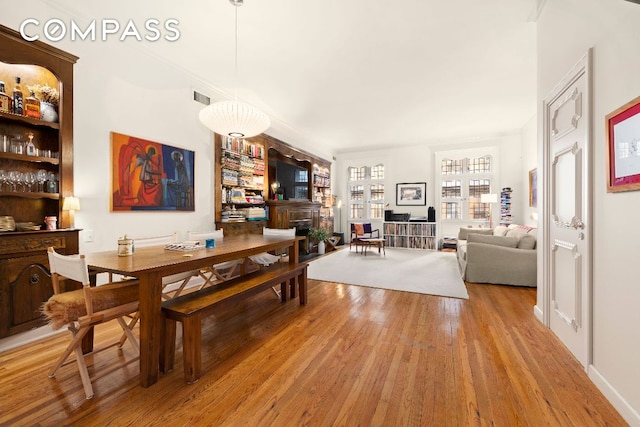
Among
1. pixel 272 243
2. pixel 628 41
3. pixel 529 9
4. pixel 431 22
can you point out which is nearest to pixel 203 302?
pixel 272 243

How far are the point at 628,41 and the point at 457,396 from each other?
7.45ft

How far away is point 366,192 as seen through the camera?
9.05 metres

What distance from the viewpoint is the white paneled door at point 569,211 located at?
1902 mm

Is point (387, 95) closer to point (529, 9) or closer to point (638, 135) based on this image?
point (529, 9)

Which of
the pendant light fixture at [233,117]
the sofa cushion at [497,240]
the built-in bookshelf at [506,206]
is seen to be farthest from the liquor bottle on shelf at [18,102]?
the built-in bookshelf at [506,206]

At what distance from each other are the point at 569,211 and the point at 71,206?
448cm

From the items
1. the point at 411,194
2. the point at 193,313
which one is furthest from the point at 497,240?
the point at 193,313

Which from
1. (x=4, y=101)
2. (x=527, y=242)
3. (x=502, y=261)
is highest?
(x=4, y=101)

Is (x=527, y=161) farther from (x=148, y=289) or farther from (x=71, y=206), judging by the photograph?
(x=71, y=206)

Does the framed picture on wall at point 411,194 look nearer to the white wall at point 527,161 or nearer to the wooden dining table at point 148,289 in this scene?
the white wall at point 527,161

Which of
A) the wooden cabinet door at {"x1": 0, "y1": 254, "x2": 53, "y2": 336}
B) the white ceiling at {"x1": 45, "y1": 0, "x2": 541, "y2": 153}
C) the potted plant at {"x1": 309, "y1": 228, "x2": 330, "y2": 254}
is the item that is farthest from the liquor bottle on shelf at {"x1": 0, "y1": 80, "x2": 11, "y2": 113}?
the potted plant at {"x1": 309, "y1": 228, "x2": 330, "y2": 254}

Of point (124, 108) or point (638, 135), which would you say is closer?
point (638, 135)

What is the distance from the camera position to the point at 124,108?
323 centimetres

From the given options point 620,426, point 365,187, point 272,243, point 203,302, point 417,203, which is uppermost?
point 365,187
